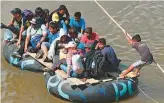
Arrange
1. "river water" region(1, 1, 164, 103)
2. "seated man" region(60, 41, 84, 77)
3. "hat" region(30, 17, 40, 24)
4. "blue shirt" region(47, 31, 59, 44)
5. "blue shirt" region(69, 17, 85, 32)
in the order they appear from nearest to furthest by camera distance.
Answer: "seated man" region(60, 41, 84, 77) < "river water" region(1, 1, 164, 103) < "blue shirt" region(47, 31, 59, 44) < "hat" region(30, 17, 40, 24) < "blue shirt" region(69, 17, 85, 32)

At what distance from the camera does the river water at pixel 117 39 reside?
9.04 metres

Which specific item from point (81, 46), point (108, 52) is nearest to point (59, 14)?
point (81, 46)

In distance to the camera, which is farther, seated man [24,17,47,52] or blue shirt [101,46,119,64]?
seated man [24,17,47,52]

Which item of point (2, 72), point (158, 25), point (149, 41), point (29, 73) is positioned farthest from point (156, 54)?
point (2, 72)

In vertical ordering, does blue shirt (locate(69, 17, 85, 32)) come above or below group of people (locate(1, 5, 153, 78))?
above

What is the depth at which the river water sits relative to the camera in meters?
9.04

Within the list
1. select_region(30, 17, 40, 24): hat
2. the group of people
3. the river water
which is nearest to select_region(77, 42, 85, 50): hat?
the group of people

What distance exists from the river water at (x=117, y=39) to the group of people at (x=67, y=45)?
0.65 metres

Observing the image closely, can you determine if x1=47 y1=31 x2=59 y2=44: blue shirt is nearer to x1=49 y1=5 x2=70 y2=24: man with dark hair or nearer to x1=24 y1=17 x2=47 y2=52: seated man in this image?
x1=24 y1=17 x2=47 y2=52: seated man

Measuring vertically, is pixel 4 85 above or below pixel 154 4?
below

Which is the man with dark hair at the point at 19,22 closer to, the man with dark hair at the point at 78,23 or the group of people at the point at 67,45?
the group of people at the point at 67,45

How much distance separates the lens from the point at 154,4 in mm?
15523

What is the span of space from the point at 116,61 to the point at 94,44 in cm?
75

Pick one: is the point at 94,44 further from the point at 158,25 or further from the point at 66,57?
the point at 158,25
